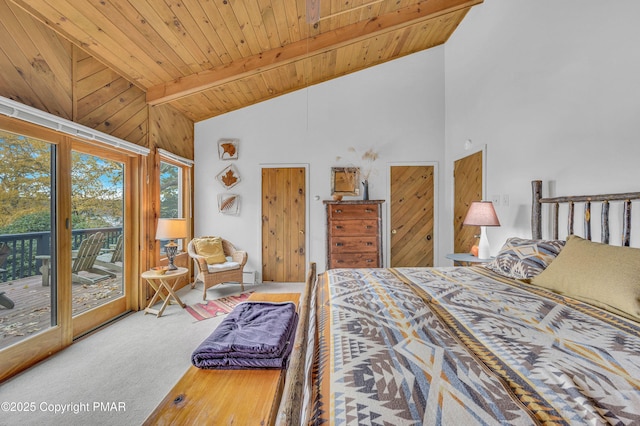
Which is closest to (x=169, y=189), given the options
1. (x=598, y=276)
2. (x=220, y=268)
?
(x=220, y=268)

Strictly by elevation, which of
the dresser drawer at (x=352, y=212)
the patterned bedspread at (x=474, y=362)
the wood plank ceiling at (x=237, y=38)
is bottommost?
the patterned bedspread at (x=474, y=362)

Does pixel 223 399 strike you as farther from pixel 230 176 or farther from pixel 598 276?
pixel 230 176

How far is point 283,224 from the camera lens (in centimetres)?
428

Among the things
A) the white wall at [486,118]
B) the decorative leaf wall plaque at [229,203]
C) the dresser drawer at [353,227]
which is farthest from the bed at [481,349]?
the decorative leaf wall plaque at [229,203]

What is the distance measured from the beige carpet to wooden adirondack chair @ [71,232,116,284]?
A: 21.1 inches

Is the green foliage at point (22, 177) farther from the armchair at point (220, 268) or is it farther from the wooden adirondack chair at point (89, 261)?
the armchair at point (220, 268)

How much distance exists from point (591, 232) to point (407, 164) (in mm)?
2531

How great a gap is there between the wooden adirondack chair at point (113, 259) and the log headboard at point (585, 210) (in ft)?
13.8

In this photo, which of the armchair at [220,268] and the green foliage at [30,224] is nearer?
the green foliage at [30,224]

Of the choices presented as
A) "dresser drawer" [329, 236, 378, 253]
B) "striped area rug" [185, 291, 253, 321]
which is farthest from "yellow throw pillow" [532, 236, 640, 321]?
"striped area rug" [185, 291, 253, 321]

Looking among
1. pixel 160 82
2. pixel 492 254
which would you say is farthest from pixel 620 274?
pixel 160 82

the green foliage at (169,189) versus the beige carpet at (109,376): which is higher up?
the green foliage at (169,189)

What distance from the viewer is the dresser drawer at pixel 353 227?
3777 mm

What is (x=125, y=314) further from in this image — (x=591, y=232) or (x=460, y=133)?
(x=460, y=133)
